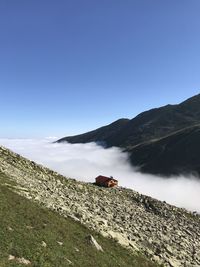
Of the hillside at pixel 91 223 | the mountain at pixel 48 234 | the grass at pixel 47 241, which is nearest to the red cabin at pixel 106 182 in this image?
the hillside at pixel 91 223

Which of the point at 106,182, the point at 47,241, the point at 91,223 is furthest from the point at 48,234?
the point at 106,182

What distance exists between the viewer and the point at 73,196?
195ft

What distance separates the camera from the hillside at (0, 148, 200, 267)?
33438 millimetres

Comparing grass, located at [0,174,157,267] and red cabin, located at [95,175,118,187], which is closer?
grass, located at [0,174,157,267]

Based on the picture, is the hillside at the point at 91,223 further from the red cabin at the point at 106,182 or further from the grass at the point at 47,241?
the red cabin at the point at 106,182

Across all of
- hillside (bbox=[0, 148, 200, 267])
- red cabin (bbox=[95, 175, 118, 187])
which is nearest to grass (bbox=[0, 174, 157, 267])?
hillside (bbox=[0, 148, 200, 267])

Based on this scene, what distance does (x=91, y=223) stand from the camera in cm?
4472

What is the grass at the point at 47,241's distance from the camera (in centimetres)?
2881

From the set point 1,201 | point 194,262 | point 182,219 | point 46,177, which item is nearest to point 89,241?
point 1,201

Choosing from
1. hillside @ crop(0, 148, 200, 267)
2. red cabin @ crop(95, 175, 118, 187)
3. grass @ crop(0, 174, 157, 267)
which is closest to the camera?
grass @ crop(0, 174, 157, 267)

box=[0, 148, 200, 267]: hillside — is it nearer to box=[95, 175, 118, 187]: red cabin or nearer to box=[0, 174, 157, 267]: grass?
box=[0, 174, 157, 267]: grass

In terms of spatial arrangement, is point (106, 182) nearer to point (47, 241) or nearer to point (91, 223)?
point (91, 223)

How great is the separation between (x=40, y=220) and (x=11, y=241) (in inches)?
311

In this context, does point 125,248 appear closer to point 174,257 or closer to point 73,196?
point 174,257
